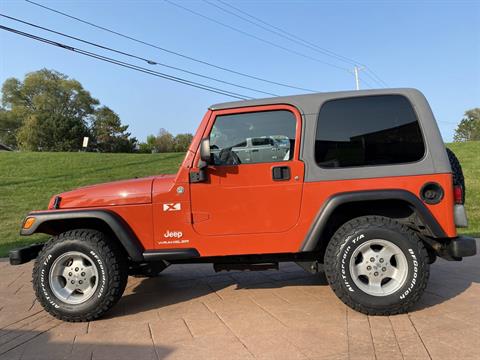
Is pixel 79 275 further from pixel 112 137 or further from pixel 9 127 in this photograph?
pixel 9 127

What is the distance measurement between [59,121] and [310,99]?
58.5 m

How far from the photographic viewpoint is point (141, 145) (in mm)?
64438

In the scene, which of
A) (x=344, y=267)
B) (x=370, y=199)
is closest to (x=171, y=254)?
(x=344, y=267)

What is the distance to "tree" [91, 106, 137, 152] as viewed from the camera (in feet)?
201

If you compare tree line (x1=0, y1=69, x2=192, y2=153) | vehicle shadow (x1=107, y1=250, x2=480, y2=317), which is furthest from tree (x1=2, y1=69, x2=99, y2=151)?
vehicle shadow (x1=107, y1=250, x2=480, y2=317)

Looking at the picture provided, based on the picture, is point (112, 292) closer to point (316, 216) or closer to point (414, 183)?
point (316, 216)

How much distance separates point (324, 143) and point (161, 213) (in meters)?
1.61

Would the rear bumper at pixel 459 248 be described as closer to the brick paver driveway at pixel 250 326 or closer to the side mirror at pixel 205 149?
the brick paver driveway at pixel 250 326

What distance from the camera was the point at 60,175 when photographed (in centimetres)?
1652

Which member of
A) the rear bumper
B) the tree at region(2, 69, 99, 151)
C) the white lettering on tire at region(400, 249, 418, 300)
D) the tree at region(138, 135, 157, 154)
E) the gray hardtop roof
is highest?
the tree at region(2, 69, 99, 151)

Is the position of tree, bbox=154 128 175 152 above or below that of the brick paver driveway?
above

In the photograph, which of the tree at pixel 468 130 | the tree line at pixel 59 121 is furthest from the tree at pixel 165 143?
the tree at pixel 468 130

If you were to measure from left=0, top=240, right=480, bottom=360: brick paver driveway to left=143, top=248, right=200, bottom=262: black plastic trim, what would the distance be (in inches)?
22.4

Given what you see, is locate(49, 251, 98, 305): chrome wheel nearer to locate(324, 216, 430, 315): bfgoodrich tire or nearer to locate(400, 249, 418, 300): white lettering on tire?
locate(324, 216, 430, 315): bfgoodrich tire
